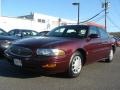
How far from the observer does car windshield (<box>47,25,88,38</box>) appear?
854cm

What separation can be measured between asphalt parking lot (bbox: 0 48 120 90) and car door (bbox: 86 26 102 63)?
1.56ft

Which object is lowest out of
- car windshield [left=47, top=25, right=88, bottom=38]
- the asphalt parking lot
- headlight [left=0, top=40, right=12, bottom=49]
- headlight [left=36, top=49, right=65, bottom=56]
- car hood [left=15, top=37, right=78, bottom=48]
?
the asphalt parking lot

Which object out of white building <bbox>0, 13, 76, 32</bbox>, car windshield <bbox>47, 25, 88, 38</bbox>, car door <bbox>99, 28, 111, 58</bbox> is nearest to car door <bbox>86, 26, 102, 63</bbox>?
car windshield <bbox>47, 25, 88, 38</bbox>

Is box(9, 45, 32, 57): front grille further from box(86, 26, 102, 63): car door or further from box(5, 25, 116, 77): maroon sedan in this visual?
box(86, 26, 102, 63): car door

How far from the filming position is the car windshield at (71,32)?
8539 mm

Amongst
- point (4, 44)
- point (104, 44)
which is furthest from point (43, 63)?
point (4, 44)

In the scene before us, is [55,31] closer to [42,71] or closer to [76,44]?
[76,44]

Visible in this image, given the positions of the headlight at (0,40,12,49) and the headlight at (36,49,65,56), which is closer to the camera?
the headlight at (36,49,65,56)

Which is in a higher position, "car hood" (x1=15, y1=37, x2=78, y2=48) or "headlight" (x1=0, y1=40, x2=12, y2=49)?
"car hood" (x1=15, y1=37, x2=78, y2=48)

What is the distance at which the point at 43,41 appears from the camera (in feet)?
24.5

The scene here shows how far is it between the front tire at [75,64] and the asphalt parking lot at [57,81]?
0.15 metres

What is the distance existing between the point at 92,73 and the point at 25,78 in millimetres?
2163

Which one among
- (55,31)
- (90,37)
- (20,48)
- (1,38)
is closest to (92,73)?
(90,37)

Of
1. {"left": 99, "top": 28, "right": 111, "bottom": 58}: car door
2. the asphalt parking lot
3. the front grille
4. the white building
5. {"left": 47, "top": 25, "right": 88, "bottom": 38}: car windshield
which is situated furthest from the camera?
the white building
